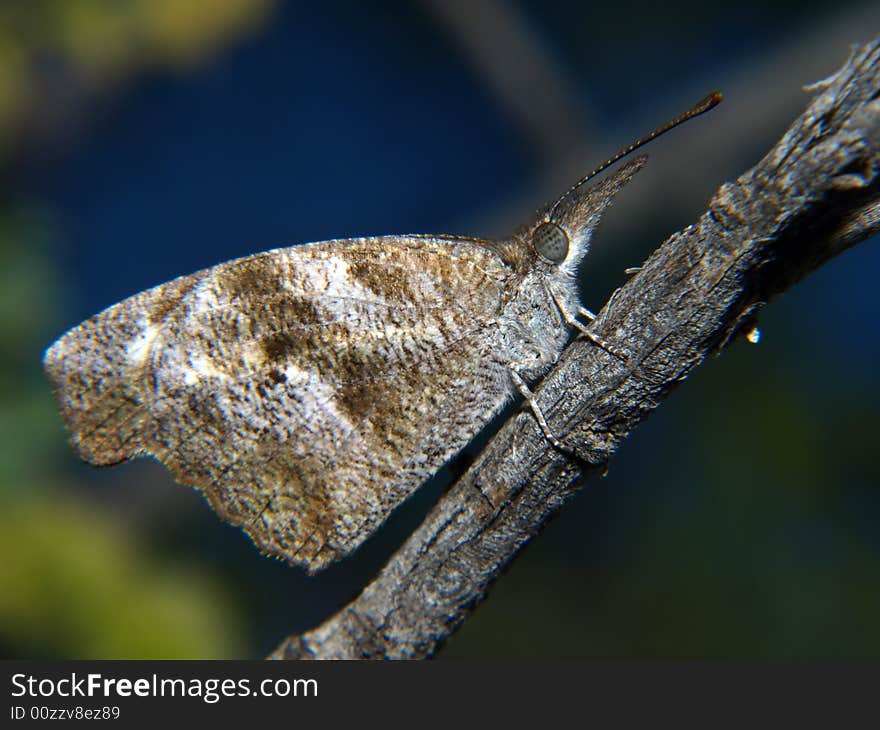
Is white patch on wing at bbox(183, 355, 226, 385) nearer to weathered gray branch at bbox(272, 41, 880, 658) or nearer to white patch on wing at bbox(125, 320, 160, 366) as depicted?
white patch on wing at bbox(125, 320, 160, 366)

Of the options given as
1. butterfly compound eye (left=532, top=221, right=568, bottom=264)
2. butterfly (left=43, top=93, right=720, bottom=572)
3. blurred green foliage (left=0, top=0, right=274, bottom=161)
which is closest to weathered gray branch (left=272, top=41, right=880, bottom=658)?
butterfly (left=43, top=93, right=720, bottom=572)

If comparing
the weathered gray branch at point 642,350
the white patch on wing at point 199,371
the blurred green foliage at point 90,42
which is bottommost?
the weathered gray branch at point 642,350

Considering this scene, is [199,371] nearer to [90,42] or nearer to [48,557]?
[48,557]

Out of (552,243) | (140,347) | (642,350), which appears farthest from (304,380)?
(642,350)

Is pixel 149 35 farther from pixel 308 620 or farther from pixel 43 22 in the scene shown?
pixel 308 620

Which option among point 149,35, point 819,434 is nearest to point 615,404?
point 149,35

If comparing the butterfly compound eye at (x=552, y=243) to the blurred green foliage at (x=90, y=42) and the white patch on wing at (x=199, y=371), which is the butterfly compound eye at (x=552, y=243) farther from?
the blurred green foliage at (x=90, y=42)

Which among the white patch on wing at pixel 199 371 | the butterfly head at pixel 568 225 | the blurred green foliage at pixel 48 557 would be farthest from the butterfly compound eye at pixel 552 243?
the blurred green foliage at pixel 48 557
